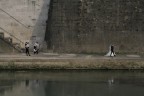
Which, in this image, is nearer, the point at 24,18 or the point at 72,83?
the point at 72,83

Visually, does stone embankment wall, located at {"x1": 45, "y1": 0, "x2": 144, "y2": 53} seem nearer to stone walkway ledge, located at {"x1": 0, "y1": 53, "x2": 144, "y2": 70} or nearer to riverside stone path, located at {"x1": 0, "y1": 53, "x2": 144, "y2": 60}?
riverside stone path, located at {"x1": 0, "y1": 53, "x2": 144, "y2": 60}

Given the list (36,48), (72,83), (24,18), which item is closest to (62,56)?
(36,48)

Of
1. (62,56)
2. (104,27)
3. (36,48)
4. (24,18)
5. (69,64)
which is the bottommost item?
(69,64)

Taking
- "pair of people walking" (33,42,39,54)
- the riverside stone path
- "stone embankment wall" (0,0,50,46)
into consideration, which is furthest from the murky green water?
"stone embankment wall" (0,0,50,46)

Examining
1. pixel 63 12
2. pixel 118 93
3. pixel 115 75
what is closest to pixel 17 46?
pixel 63 12

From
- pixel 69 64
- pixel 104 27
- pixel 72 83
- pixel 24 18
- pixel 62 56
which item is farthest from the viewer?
pixel 24 18

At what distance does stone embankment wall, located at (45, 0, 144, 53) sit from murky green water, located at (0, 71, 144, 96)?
17.1 feet

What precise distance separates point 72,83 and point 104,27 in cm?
814

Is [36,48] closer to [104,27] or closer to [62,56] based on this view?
[62,56]

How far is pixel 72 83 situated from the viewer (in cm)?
2741

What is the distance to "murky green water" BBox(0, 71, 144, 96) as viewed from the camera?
83.1 feet

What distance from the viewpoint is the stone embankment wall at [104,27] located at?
3462 cm

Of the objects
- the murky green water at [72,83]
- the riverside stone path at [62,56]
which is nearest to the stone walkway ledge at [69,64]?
the murky green water at [72,83]

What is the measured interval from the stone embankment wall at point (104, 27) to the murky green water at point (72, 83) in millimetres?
5206
